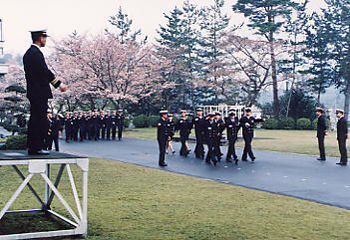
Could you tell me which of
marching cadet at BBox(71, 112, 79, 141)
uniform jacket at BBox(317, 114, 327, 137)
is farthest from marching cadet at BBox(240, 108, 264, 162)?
marching cadet at BBox(71, 112, 79, 141)

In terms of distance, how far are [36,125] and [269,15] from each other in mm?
43217

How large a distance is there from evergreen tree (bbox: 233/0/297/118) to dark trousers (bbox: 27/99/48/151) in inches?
1593

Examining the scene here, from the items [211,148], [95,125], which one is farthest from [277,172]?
[95,125]

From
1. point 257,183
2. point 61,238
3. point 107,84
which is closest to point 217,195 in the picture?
point 257,183

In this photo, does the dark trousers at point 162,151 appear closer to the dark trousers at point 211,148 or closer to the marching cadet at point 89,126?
the dark trousers at point 211,148

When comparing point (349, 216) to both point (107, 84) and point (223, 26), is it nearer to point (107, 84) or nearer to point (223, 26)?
point (107, 84)

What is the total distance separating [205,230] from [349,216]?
281cm

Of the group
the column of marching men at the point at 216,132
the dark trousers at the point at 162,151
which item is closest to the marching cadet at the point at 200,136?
the column of marching men at the point at 216,132

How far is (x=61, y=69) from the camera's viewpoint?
45094 millimetres

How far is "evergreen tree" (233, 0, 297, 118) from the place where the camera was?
1827 inches

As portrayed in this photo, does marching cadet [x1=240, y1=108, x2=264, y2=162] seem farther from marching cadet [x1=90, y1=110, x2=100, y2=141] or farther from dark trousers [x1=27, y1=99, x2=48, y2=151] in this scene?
marching cadet [x1=90, y1=110, x2=100, y2=141]

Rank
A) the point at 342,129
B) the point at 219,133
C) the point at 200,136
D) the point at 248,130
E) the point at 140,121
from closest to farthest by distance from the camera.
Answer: the point at 342,129, the point at 219,133, the point at 248,130, the point at 200,136, the point at 140,121

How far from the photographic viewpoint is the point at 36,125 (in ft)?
23.7

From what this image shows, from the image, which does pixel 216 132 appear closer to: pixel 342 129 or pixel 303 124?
pixel 342 129
